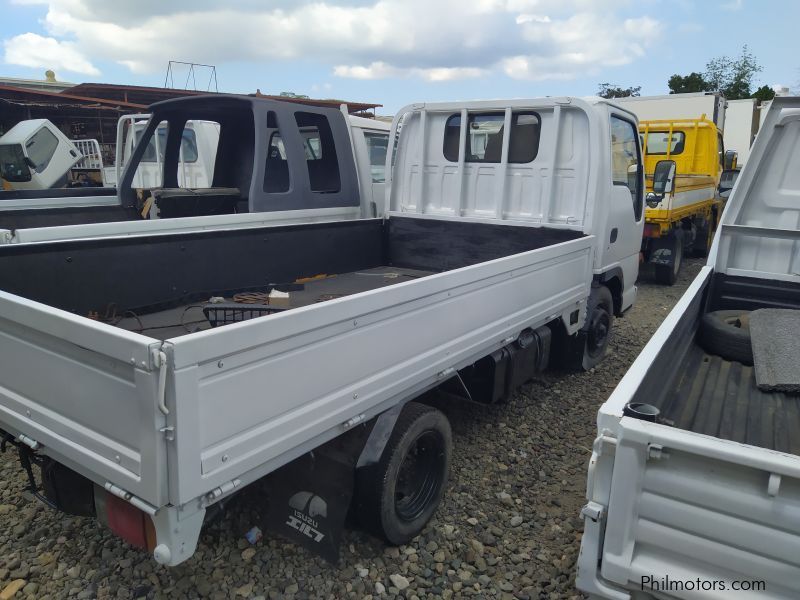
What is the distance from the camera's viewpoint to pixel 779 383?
2637mm

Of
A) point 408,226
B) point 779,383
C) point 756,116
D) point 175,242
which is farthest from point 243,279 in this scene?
point 756,116

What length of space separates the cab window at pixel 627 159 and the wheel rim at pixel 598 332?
3.52 feet

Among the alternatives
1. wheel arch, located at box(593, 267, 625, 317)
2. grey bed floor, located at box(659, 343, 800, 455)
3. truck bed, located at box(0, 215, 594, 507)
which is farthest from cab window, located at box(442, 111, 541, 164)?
grey bed floor, located at box(659, 343, 800, 455)

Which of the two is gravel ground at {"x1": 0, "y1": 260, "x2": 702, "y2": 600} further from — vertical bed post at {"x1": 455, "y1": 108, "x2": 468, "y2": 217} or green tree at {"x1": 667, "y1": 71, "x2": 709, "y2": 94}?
green tree at {"x1": 667, "y1": 71, "x2": 709, "y2": 94}

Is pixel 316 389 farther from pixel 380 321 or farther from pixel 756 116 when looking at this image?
pixel 756 116

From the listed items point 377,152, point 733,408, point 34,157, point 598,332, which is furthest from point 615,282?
point 34,157

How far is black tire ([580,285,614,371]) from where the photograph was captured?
16.1ft

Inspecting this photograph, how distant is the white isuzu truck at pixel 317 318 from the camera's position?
1841mm

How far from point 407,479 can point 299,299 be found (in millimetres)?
1637

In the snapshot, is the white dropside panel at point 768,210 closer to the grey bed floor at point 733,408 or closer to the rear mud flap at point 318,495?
the grey bed floor at point 733,408

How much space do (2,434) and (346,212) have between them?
3.78m

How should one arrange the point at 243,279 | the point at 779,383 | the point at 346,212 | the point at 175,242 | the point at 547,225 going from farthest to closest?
the point at 346,212
the point at 547,225
the point at 243,279
the point at 175,242
the point at 779,383

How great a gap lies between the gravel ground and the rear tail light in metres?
0.66

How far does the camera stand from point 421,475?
3.09 metres
